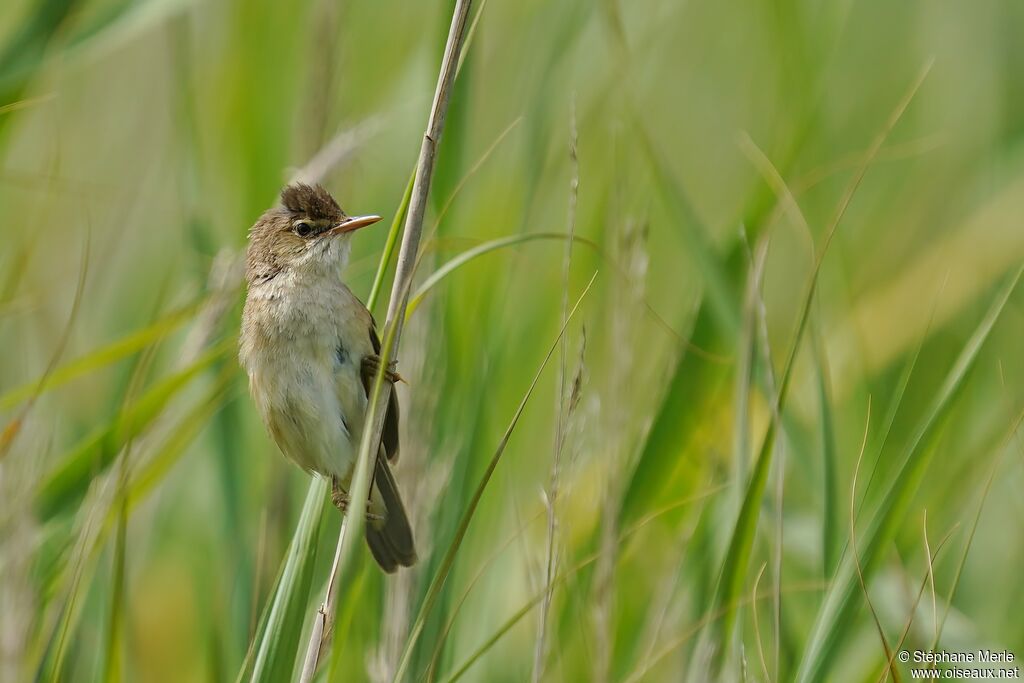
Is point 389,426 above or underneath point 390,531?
above

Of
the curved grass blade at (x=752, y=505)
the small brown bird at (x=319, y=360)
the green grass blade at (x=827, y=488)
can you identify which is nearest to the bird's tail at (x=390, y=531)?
the small brown bird at (x=319, y=360)

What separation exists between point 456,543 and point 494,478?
52.4 inches

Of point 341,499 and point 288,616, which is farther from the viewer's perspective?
point 341,499

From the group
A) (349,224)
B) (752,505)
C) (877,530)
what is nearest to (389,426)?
(349,224)

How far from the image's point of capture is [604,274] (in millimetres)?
3395

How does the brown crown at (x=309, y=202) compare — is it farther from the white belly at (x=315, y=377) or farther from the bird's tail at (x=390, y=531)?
the bird's tail at (x=390, y=531)

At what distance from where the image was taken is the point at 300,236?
3.04 metres

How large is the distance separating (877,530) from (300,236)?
1646 mm

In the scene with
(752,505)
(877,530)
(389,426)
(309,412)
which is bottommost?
(877,530)

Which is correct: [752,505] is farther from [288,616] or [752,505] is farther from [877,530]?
[288,616]

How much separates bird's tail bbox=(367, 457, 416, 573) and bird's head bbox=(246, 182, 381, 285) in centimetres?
53

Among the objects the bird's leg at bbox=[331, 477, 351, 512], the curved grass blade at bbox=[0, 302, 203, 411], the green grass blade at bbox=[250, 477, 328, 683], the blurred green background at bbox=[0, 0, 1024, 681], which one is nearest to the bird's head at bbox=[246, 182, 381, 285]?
the blurred green background at bbox=[0, 0, 1024, 681]

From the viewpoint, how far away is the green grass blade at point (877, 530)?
1985 millimetres

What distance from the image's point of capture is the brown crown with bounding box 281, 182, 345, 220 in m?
2.95
